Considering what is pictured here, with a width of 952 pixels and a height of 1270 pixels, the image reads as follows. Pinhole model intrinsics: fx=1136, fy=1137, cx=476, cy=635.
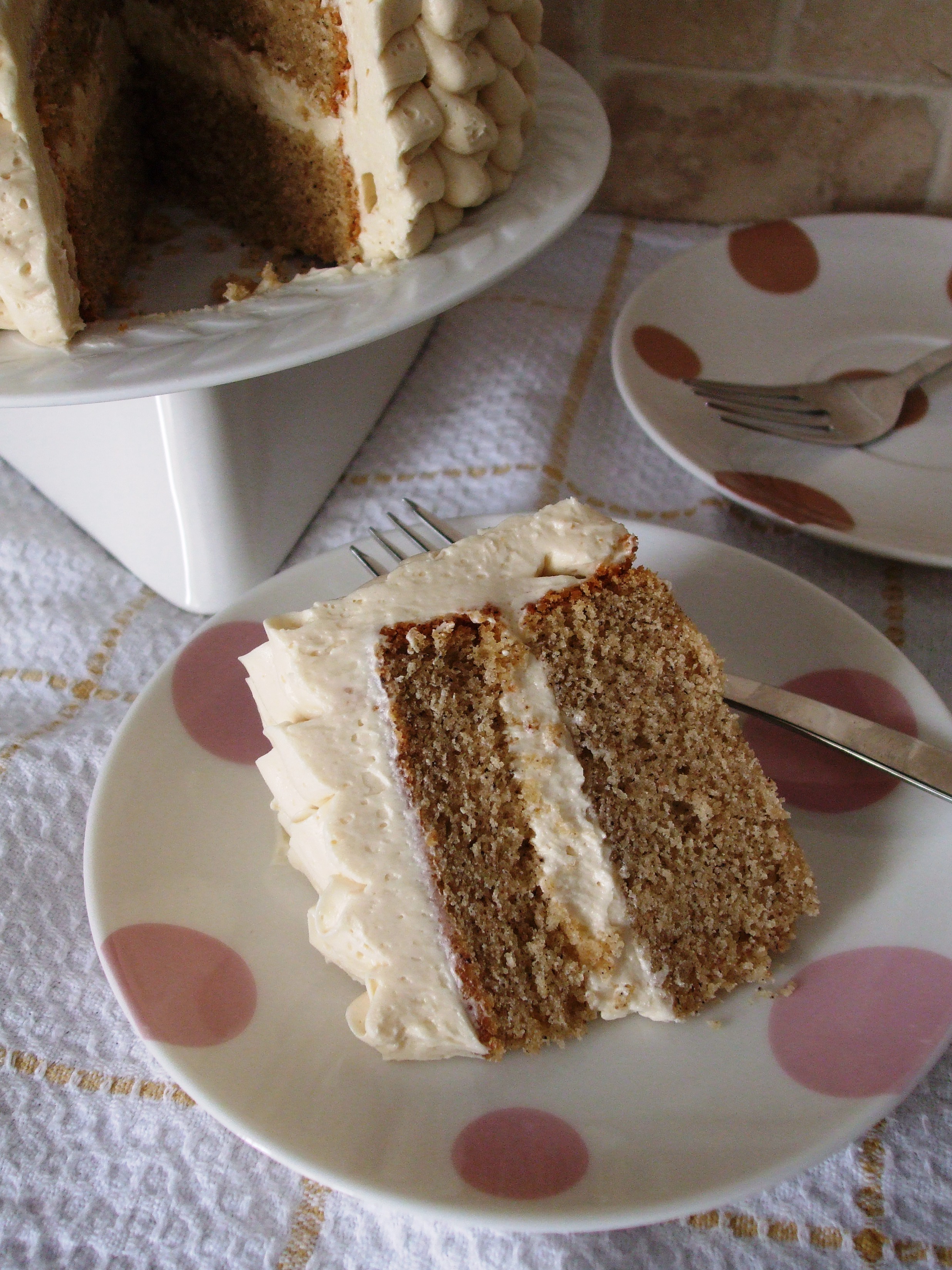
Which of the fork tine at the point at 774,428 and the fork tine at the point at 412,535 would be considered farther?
the fork tine at the point at 774,428

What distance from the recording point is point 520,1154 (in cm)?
64

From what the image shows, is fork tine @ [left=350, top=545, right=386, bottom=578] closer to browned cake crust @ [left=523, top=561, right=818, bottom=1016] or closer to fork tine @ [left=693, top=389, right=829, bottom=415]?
browned cake crust @ [left=523, top=561, right=818, bottom=1016]

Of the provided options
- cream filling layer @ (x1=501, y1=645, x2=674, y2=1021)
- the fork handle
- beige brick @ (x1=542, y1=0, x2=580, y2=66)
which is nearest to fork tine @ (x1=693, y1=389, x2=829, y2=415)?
the fork handle

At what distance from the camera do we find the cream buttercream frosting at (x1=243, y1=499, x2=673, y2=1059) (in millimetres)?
708

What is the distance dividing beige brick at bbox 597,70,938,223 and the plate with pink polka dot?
0.91 m

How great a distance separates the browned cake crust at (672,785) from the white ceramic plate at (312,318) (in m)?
0.27

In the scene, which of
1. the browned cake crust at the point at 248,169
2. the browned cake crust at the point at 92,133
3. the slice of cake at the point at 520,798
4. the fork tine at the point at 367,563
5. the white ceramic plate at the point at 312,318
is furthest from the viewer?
the browned cake crust at the point at 248,169

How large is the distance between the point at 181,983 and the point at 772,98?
1.35m

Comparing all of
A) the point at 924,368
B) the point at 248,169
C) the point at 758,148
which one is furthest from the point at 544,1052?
the point at 758,148

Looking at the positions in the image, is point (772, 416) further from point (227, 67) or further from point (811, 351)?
point (227, 67)

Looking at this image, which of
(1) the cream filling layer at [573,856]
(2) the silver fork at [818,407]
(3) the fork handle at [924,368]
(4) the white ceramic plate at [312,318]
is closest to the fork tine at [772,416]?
(2) the silver fork at [818,407]

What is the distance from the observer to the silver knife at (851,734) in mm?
811

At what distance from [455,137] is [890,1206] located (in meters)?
0.88

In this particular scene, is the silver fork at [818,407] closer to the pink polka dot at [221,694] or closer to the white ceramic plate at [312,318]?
the white ceramic plate at [312,318]
